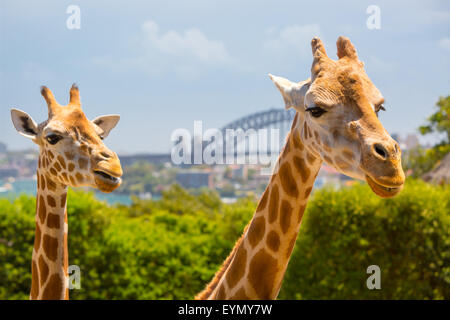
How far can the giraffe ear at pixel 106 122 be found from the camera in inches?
175

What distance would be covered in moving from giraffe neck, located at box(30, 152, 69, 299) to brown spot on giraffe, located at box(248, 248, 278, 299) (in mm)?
1863

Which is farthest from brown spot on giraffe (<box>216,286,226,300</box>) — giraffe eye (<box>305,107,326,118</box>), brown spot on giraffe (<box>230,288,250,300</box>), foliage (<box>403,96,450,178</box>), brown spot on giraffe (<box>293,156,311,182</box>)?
foliage (<box>403,96,450,178</box>)

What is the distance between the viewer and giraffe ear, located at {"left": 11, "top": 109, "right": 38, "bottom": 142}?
4.13 meters

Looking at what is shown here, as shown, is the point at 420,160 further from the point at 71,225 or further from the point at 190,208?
the point at 71,225

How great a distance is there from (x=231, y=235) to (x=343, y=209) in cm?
260

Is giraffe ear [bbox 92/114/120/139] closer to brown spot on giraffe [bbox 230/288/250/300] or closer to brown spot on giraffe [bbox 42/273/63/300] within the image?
brown spot on giraffe [bbox 42/273/63/300]

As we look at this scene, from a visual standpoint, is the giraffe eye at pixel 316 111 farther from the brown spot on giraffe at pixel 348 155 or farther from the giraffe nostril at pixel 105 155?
the giraffe nostril at pixel 105 155

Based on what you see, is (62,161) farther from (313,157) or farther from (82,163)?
(313,157)

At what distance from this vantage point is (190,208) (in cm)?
1680

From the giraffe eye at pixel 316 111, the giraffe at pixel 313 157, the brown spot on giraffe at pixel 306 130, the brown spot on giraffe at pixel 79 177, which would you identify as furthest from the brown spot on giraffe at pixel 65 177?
the giraffe eye at pixel 316 111

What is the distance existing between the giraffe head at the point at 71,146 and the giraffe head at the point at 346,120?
1.65 metres

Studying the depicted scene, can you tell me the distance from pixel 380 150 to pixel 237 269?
1543 millimetres

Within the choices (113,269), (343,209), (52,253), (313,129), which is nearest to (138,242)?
(113,269)
